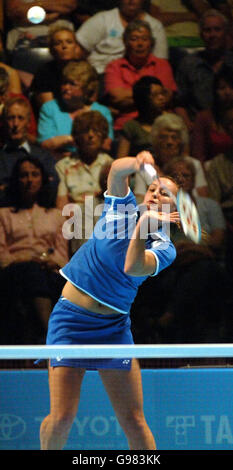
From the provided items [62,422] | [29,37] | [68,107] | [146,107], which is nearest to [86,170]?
[68,107]

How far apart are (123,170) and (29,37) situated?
237cm

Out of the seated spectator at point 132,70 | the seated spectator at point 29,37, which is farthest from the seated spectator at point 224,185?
the seated spectator at point 29,37

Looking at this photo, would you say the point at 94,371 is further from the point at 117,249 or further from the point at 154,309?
the point at 154,309

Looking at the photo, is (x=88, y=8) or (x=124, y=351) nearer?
(x=124, y=351)

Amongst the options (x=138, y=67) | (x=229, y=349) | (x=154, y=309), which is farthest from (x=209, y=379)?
(x=138, y=67)

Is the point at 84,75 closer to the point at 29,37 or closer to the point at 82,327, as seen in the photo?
the point at 29,37

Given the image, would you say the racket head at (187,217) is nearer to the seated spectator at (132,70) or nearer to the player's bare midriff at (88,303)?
the player's bare midriff at (88,303)

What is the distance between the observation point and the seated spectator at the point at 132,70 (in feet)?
15.8

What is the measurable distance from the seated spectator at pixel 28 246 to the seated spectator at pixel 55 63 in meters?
0.47

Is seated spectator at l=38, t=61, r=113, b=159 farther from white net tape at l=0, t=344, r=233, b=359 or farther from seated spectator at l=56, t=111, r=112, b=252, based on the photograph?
white net tape at l=0, t=344, r=233, b=359

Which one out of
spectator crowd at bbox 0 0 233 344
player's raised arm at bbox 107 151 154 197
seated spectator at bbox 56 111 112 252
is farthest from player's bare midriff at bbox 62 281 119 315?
seated spectator at bbox 56 111 112 252

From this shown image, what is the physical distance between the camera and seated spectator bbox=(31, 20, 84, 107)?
4871 mm

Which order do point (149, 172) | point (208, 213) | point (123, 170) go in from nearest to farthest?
1. point (149, 172)
2. point (123, 170)
3. point (208, 213)

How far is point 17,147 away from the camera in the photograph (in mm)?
4824
